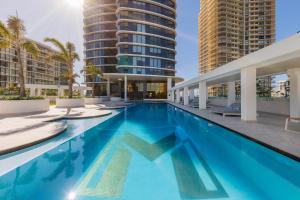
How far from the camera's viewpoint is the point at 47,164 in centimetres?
523

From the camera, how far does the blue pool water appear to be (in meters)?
3.81

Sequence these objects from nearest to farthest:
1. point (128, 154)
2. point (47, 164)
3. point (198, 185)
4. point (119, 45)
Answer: point (198, 185) → point (47, 164) → point (128, 154) → point (119, 45)

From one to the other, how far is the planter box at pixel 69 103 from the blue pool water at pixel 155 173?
15.8 meters

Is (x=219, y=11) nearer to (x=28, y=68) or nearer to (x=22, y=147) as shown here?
(x=28, y=68)

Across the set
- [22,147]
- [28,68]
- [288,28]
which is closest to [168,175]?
[22,147]

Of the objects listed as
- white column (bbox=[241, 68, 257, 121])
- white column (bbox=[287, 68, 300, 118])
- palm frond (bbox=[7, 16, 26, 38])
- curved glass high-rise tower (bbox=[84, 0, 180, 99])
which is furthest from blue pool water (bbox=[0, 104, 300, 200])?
curved glass high-rise tower (bbox=[84, 0, 180, 99])

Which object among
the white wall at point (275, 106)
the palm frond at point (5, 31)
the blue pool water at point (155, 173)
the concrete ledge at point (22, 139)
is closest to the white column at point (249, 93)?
the blue pool water at point (155, 173)

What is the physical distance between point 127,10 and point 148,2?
579 cm

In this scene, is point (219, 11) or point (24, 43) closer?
point (24, 43)

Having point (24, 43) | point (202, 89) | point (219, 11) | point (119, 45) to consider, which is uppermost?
point (219, 11)

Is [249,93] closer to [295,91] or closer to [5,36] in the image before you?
[295,91]

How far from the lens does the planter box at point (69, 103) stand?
21312mm

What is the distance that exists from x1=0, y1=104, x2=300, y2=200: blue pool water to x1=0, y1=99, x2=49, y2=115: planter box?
10.7 meters

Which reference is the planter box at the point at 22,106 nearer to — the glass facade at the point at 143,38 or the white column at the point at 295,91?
the white column at the point at 295,91
